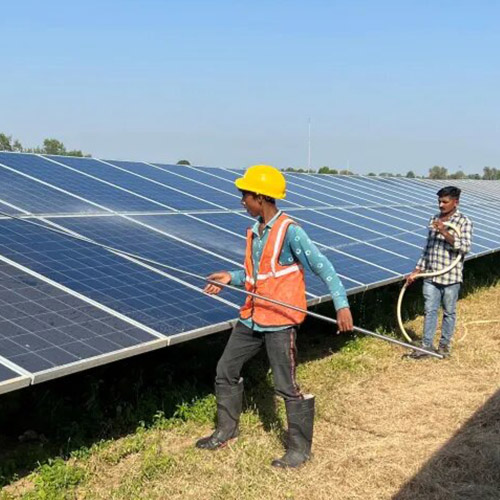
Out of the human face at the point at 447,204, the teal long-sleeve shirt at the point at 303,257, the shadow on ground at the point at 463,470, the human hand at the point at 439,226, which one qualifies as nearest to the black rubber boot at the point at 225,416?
the teal long-sleeve shirt at the point at 303,257

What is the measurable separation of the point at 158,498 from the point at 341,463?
1.45 metres

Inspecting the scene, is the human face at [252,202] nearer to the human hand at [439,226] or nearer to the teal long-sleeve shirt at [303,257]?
the teal long-sleeve shirt at [303,257]

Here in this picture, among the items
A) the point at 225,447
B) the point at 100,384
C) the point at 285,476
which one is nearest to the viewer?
the point at 285,476

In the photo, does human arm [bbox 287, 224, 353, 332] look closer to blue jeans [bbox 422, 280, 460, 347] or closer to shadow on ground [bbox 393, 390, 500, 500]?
shadow on ground [bbox 393, 390, 500, 500]

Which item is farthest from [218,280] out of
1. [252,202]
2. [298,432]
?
[298,432]

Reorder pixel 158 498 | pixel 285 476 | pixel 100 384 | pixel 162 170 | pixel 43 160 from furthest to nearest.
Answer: pixel 162 170 → pixel 43 160 → pixel 100 384 → pixel 285 476 → pixel 158 498

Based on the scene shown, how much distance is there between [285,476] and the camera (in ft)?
15.8

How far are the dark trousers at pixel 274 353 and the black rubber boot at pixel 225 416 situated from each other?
151 millimetres

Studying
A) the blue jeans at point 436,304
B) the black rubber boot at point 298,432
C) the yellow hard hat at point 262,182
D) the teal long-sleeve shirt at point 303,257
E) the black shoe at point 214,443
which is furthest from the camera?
the blue jeans at point 436,304

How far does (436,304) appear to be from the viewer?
7887 mm

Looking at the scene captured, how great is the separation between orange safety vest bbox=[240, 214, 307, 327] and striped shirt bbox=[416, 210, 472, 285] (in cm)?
338

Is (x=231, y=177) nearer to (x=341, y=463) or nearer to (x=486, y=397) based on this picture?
(x=486, y=397)

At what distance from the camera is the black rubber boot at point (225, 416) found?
16.7 feet

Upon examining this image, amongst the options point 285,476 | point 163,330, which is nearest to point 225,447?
point 285,476
